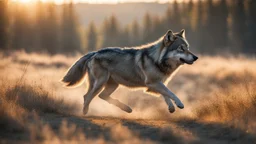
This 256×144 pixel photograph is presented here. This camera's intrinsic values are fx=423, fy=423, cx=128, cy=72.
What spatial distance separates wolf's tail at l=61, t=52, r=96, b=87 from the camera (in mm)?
10344

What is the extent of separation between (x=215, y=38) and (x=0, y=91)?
6151 centimetres

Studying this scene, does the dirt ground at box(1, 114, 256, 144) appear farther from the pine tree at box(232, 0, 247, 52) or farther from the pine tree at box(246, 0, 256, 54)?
the pine tree at box(232, 0, 247, 52)

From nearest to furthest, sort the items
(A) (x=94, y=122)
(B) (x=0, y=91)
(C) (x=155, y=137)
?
(C) (x=155, y=137), (A) (x=94, y=122), (B) (x=0, y=91)

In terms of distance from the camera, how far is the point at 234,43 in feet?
212

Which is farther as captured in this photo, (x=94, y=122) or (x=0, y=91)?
(x=0, y=91)

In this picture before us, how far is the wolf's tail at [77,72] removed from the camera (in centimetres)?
1034

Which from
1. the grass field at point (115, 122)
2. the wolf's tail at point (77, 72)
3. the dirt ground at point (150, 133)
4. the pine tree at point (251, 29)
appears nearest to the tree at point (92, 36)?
the pine tree at point (251, 29)

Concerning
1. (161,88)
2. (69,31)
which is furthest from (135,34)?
(161,88)

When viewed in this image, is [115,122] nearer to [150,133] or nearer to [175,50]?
[150,133]

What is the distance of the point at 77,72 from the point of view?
10359mm

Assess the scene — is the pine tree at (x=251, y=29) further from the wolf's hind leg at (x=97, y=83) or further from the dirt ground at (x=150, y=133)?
the dirt ground at (x=150, y=133)

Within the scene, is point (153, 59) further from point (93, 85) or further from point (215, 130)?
point (215, 130)

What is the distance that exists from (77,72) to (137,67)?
1.62 m

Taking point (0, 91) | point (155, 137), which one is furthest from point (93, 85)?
point (155, 137)
